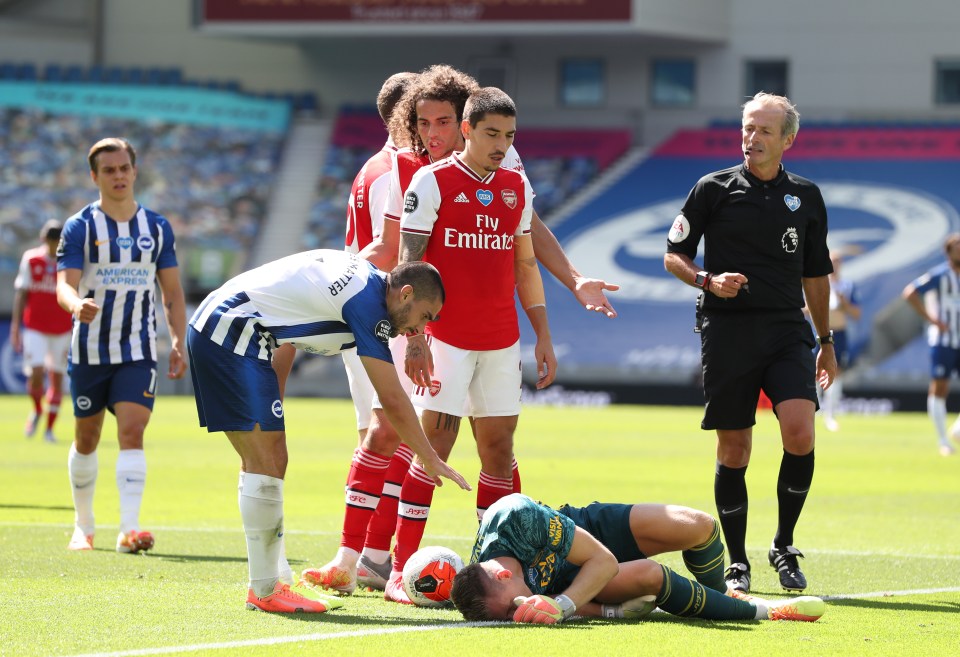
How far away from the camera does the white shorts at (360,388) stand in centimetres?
775

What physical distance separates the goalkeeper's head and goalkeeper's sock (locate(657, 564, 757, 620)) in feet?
2.04

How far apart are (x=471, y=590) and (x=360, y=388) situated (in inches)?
78.5

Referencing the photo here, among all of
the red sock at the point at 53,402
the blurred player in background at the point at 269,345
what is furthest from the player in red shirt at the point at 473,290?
the red sock at the point at 53,402

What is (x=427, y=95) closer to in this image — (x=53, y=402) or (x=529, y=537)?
(x=529, y=537)

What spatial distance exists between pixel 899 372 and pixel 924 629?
24528 millimetres

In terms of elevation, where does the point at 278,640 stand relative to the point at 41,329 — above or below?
above

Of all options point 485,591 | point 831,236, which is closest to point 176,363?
point 485,591

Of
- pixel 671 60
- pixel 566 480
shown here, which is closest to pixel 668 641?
pixel 566 480

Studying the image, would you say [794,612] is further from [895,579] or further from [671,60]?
[671,60]

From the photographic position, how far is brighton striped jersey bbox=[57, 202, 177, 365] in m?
9.06

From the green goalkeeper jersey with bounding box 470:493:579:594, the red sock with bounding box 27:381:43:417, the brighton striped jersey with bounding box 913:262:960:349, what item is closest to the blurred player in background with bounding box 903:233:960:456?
the brighton striped jersey with bounding box 913:262:960:349

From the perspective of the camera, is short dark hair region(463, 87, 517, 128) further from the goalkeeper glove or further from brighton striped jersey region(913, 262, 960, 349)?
brighton striped jersey region(913, 262, 960, 349)

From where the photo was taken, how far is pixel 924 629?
619 cm

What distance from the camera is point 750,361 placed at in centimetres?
768
